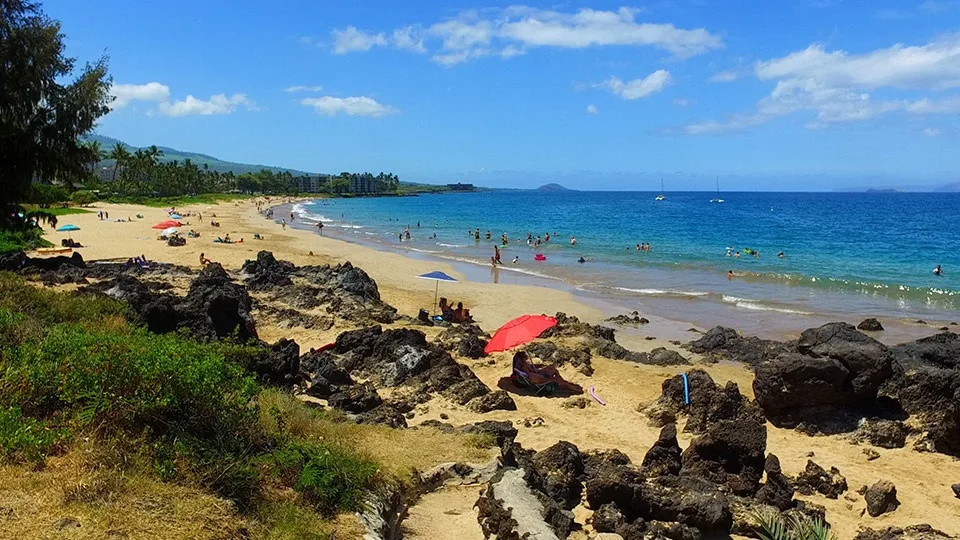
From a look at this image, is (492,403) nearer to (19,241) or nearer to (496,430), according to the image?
(496,430)

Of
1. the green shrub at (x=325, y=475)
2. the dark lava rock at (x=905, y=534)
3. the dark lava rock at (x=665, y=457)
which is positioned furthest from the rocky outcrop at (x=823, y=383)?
the green shrub at (x=325, y=475)

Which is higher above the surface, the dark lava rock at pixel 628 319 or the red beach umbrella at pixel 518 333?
the red beach umbrella at pixel 518 333

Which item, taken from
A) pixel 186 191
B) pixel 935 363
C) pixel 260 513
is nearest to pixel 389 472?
pixel 260 513

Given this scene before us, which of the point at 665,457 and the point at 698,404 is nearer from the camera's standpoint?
the point at 665,457

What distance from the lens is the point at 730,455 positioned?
32.0ft

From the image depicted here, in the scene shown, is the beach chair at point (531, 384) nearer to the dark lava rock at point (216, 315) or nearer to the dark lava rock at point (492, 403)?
the dark lava rock at point (492, 403)

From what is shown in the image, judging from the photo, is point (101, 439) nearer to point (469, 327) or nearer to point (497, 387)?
point (497, 387)

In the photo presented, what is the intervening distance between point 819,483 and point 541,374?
6446mm

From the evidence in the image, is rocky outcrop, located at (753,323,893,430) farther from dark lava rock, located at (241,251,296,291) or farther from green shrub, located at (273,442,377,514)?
dark lava rock, located at (241,251,296,291)

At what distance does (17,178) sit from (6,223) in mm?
2186

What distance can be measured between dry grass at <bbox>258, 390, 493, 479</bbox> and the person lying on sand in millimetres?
4680

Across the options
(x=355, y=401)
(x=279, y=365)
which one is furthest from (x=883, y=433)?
(x=279, y=365)

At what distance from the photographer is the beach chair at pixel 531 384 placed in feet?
49.2

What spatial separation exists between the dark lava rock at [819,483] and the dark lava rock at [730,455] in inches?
42.3
